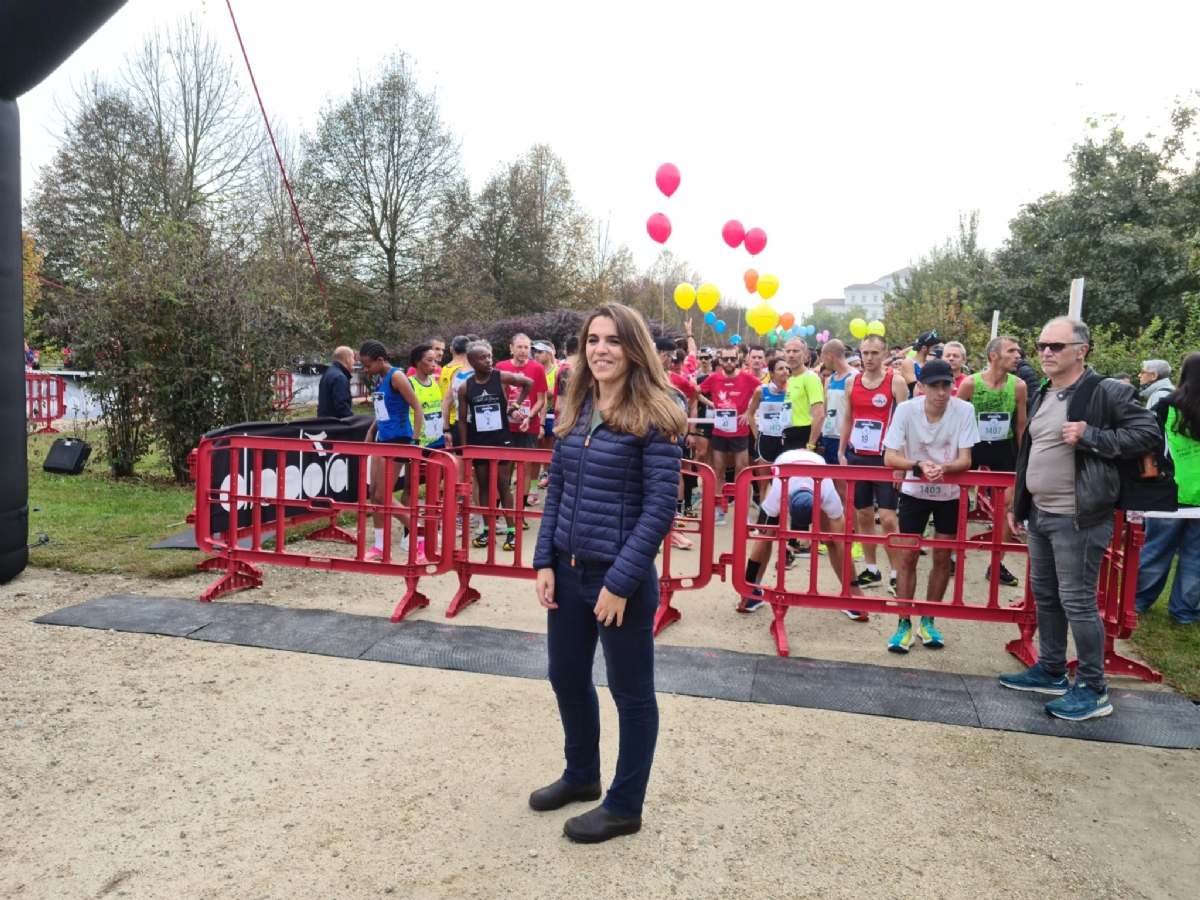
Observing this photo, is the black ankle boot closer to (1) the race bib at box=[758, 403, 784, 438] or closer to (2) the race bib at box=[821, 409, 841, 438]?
(1) the race bib at box=[758, 403, 784, 438]

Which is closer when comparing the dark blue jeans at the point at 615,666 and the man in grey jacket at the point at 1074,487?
the dark blue jeans at the point at 615,666

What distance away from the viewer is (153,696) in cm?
455

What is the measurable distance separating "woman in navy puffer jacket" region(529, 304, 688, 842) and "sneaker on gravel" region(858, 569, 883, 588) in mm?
4421

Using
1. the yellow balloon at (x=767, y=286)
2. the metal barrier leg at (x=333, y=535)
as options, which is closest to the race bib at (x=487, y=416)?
the metal barrier leg at (x=333, y=535)

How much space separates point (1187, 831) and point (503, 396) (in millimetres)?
6415

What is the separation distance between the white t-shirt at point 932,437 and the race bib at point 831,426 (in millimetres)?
3651

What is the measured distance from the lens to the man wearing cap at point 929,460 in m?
5.53

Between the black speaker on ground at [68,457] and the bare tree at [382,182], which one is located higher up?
the bare tree at [382,182]

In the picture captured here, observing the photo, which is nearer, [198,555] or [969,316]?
[198,555]

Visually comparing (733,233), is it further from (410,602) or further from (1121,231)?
(410,602)

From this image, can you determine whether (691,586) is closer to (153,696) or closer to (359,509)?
(359,509)

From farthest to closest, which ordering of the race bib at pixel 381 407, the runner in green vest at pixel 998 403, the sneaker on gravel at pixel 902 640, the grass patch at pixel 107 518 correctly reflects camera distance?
the race bib at pixel 381 407 → the grass patch at pixel 107 518 → the runner in green vest at pixel 998 403 → the sneaker on gravel at pixel 902 640

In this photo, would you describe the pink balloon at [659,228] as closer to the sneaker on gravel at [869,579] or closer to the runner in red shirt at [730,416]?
the runner in red shirt at [730,416]

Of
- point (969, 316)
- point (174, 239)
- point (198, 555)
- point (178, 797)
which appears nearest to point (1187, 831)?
point (178, 797)
